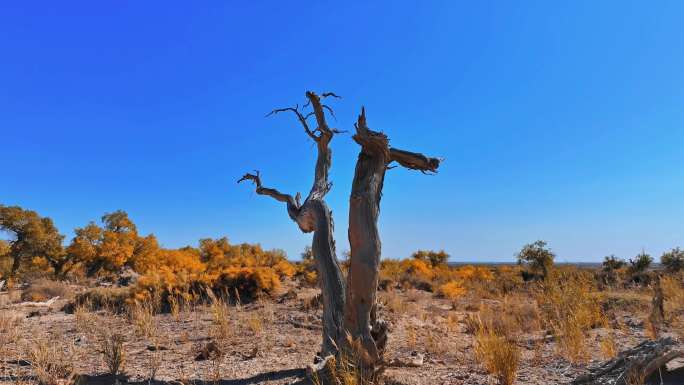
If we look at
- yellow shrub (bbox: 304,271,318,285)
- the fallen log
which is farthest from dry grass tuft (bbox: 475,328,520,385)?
yellow shrub (bbox: 304,271,318,285)

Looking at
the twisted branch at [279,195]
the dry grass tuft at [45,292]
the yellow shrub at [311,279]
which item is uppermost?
the twisted branch at [279,195]

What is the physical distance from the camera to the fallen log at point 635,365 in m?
3.76

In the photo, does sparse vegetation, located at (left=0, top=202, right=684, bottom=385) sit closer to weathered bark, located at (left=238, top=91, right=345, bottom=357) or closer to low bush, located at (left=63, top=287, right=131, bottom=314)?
low bush, located at (left=63, top=287, right=131, bottom=314)

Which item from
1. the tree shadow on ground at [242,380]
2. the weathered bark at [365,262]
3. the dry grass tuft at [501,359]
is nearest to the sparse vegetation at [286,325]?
the dry grass tuft at [501,359]

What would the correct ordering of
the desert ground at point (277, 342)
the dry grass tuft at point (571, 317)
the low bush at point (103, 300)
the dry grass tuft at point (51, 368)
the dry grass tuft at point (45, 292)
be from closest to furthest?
the dry grass tuft at point (51, 368) → the desert ground at point (277, 342) → the dry grass tuft at point (571, 317) → the low bush at point (103, 300) → the dry grass tuft at point (45, 292)

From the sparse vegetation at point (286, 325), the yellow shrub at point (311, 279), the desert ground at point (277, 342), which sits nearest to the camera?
the desert ground at point (277, 342)

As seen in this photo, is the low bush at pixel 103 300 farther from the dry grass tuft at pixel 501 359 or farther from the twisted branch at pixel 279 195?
the dry grass tuft at pixel 501 359

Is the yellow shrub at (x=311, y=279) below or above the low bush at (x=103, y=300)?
above

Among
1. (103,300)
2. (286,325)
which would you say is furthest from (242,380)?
(103,300)

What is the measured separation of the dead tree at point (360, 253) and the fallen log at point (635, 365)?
2.20 meters

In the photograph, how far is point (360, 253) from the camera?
4980 millimetres

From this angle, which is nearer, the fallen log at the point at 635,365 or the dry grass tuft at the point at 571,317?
the fallen log at the point at 635,365

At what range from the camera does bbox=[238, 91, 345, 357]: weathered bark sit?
18.2ft

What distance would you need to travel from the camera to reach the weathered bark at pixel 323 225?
555 centimetres
